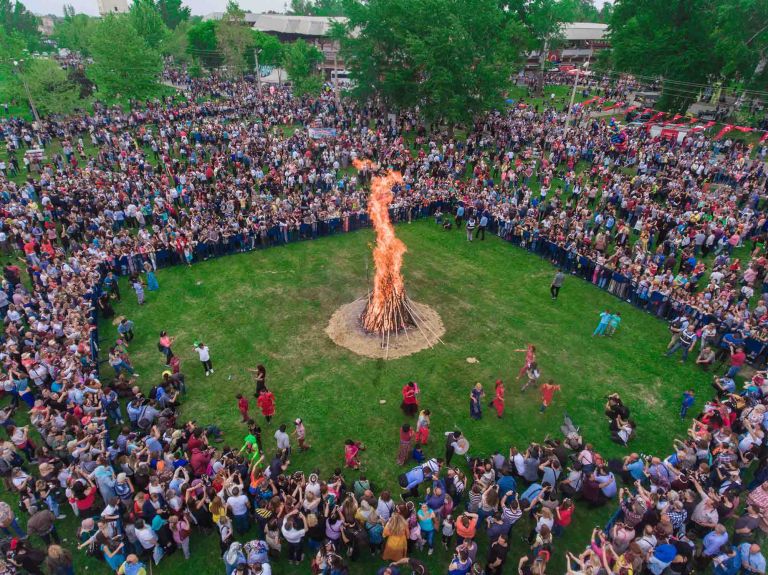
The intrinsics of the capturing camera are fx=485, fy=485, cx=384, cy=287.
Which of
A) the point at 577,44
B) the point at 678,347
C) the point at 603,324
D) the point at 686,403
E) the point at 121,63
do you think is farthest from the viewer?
the point at 577,44

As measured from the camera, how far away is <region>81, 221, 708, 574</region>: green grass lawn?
1395 centimetres

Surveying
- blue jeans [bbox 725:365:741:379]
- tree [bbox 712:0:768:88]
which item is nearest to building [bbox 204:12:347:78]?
tree [bbox 712:0:768:88]

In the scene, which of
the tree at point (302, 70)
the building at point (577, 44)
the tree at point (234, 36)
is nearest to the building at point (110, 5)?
→ the tree at point (234, 36)

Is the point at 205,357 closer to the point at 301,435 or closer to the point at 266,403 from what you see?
the point at 266,403

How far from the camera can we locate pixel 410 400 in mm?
14281

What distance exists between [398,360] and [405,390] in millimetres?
2891

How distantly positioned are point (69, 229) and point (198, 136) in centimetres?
1662

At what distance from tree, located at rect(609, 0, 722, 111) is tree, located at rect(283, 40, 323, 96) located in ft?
100

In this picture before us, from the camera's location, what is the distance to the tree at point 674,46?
40250mm

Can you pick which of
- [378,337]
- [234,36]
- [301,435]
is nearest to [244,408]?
[301,435]

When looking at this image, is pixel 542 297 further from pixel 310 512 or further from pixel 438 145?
pixel 438 145

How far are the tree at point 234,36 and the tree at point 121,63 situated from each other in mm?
21789

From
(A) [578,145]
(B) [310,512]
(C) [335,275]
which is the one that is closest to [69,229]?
(C) [335,275]

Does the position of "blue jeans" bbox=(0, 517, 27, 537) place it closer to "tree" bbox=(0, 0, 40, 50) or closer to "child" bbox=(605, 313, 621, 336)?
"child" bbox=(605, 313, 621, 336)
